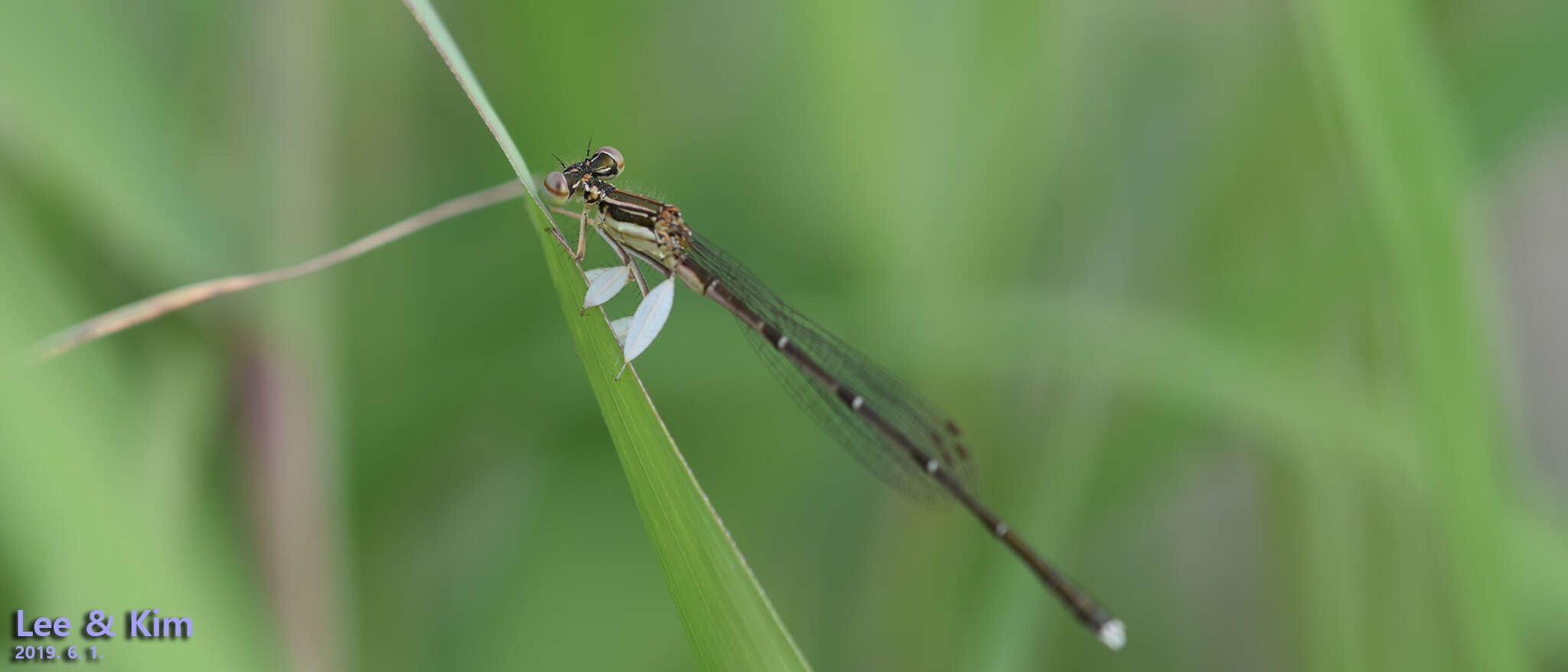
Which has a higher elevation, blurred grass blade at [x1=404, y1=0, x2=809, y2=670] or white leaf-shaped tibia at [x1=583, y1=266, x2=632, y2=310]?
white leaf-shaped tibia at [x1=583, y1=266, x2=632, y2=310]

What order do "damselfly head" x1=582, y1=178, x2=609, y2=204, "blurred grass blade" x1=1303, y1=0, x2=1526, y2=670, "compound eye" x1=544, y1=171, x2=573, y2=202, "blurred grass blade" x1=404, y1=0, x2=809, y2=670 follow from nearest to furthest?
1. "blurred grass blade" x1=404, y1=0, x2=809, y2=670
2. "blurred grass blade" x1=1303, y1=0, x2=1526, y2=670
3. "compound eye" x1=544, y1=171, x2=573, y2=202
4. "damselfly head" x1=582, y1=178, x2=609, y2=204

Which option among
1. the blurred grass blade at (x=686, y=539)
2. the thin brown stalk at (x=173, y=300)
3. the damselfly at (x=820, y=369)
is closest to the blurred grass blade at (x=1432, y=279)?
the damselfly at (x=820, y=369)

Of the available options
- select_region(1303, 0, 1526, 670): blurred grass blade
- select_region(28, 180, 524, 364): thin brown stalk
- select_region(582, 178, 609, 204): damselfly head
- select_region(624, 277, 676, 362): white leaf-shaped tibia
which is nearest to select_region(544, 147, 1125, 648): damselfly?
select_region(582, 178, 609, 204): damselfly head

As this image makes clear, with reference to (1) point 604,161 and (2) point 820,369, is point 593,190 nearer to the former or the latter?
(1) point 604,161

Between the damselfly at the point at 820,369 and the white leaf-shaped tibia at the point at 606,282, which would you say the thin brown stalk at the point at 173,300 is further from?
the damselfly at the point at 820,369

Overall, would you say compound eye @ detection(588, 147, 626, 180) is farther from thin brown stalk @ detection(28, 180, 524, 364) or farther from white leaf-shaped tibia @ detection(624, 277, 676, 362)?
thin brown stalk @ detection(28, 180, 524, 364)

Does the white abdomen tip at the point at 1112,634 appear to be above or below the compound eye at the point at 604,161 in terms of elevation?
below
